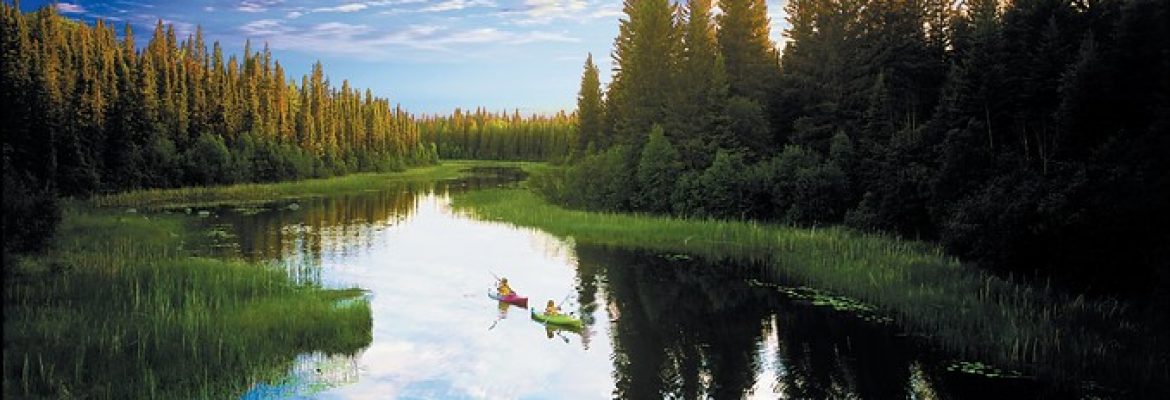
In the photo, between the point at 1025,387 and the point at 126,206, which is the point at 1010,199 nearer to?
the point at 1025,387

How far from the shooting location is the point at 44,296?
2294 cm

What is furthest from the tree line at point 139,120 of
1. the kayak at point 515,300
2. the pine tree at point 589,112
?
the pine tree at point 589,112

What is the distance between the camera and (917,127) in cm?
4716

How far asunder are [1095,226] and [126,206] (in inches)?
2721

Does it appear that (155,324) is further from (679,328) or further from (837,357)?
(837,357)

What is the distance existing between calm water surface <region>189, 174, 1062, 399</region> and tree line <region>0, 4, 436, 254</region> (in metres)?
15.1

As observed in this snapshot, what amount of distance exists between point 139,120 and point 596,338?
89.3 metres

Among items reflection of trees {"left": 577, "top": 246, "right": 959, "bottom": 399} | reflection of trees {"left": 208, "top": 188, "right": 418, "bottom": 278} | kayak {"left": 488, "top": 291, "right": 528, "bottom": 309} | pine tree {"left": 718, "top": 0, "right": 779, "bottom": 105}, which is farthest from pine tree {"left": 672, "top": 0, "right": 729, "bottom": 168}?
kayak {"left": 488, "top": 291, "right": 528, "bottom": 309}

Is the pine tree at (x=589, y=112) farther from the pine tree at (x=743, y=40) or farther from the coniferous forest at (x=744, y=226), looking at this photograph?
the pine tree at (x=743, y=40)

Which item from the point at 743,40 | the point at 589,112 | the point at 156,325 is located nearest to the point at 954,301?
the point at 156,325

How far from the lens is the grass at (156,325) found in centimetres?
1683

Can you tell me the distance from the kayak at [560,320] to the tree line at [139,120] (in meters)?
19.6

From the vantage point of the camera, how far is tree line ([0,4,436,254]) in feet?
233

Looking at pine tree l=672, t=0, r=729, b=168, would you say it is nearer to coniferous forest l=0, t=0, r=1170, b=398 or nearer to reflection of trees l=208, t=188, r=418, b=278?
coniferous forest l=0, t=0, r=1170, b=398
